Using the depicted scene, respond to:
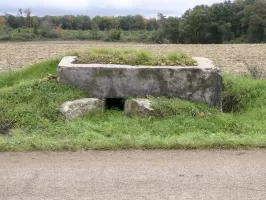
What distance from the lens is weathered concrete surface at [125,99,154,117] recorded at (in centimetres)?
792

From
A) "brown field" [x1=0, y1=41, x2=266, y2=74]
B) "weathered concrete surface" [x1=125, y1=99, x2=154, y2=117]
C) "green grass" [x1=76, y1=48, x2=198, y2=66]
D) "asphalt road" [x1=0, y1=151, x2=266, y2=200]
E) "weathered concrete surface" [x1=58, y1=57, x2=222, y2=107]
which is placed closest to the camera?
"asphalt road" [x1=0, y1=151, x2=266, y2=200]

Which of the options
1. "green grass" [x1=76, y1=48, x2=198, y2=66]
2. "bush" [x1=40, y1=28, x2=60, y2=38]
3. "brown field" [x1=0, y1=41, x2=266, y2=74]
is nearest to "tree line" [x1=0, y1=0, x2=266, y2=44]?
"bush" [x1=40, y1=28, x2=60, y2=38]

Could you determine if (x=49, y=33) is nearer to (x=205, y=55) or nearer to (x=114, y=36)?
(x=114, y=36)

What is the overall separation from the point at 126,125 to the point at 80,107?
3.65ft

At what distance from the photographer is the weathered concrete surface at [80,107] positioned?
26.1ft

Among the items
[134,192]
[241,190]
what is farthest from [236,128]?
[134,192]

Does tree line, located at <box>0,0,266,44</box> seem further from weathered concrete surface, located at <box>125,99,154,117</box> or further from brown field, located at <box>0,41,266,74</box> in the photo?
weathered concrete surface, located at <box>125,99,154,117</box>

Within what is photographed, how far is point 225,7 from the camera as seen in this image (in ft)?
228

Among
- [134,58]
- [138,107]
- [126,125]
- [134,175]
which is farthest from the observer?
[134,58]

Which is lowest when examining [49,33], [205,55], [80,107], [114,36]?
[114,36]

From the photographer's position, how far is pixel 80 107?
8117 millimetres

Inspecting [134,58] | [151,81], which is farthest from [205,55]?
[151,81]

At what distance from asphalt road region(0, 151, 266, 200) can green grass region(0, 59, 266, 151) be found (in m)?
0.29

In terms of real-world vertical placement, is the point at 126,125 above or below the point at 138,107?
below
